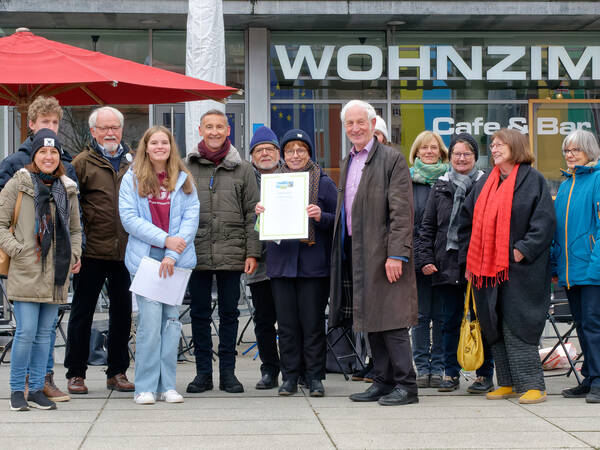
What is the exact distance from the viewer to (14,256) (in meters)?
5.77

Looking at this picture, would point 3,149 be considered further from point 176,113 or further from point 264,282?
point 264,282

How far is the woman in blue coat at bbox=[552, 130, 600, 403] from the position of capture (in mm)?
6242

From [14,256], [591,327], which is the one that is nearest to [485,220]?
[591,327]

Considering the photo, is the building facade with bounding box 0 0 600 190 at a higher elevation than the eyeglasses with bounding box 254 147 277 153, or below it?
higher

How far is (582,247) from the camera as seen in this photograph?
20.7 ft

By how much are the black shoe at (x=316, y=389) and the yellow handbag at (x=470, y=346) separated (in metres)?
1.02

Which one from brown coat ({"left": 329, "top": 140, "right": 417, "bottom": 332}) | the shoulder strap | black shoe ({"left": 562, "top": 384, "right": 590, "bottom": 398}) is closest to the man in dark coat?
brown coat ({"left": 329, "top": 140, "right": 417, "bottom": 332})

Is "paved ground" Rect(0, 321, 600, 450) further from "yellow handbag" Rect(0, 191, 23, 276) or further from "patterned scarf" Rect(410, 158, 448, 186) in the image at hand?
"patterned scarf" Rect(410, 158, 448, 186)

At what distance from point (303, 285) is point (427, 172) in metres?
1.44

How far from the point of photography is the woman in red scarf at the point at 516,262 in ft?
20.2

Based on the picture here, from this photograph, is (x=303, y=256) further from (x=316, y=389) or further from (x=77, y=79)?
(x=77, y=79)

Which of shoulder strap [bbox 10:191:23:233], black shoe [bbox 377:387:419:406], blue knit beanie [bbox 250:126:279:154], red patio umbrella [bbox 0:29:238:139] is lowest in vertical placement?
black shoe [bbox 377:387:419:406]

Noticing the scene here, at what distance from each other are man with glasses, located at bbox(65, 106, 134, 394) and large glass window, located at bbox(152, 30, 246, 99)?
7359 millimetres

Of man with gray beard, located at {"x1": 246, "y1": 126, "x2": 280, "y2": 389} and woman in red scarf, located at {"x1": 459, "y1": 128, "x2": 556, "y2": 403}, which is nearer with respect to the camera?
woman in red scarf, located at {"x1": 459, "y1": 128, "x2": 556, "y2": 403}
